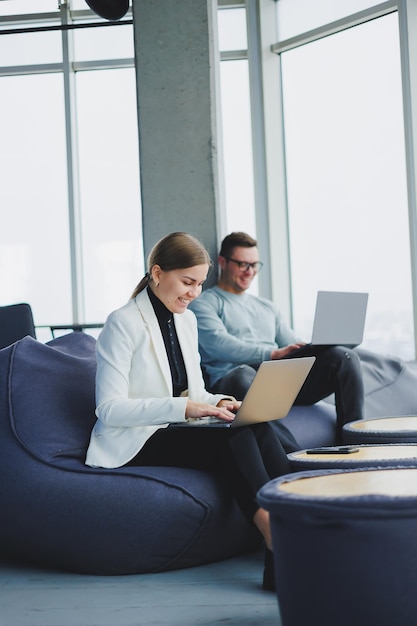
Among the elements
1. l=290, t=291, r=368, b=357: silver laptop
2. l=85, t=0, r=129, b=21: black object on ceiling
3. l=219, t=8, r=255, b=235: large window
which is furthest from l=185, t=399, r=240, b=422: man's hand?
l=219, t=8, r=255, b=235: large window

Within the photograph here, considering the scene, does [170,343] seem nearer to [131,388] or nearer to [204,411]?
[131,388]

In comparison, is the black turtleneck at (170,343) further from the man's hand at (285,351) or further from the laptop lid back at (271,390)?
the man's hand at (285,351)

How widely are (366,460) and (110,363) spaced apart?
0.89 m

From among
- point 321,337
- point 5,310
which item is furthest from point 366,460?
point 5,310

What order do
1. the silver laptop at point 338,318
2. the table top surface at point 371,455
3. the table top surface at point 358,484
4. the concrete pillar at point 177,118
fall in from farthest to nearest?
the concrete pillar at point 177,118, the silver laptop at point 338,318, the table top surface at point 371,455, the table top surface at point 358,484

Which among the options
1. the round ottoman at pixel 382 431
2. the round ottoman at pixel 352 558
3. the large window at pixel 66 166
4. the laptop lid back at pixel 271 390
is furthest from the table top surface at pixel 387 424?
the large window at pixel 66 166

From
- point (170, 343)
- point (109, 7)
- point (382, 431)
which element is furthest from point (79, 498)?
point (109, 7)

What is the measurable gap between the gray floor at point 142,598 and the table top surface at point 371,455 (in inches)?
16.2

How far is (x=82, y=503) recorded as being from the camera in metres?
2.81

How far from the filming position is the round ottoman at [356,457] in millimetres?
2414

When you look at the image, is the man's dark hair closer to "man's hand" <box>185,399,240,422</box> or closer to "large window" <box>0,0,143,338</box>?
"man's hand" <box>185,399,240,422</box>

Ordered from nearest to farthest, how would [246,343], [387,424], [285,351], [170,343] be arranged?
[170,343], [387,424], [285,351], [246,343]

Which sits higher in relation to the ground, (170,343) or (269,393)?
(170,343)

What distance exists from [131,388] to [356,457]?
812 mm
